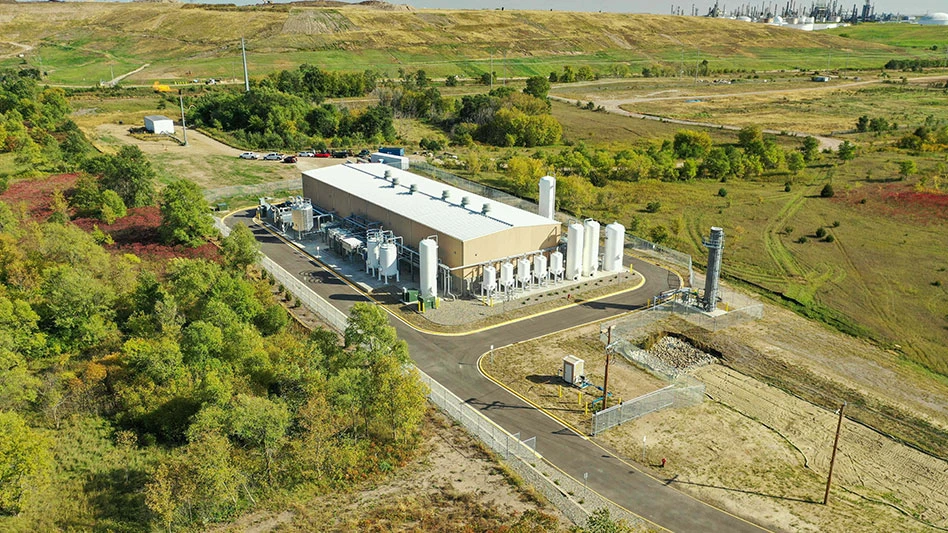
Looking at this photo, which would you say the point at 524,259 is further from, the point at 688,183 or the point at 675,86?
the point at 675,86

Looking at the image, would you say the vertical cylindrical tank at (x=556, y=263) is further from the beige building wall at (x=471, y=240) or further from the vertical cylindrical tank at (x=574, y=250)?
the beige building wall at (x=471, y=240)

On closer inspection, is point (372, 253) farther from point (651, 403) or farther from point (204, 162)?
point (204, 162)

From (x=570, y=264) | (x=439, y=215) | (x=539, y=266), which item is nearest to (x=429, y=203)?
(x=439, y=215)

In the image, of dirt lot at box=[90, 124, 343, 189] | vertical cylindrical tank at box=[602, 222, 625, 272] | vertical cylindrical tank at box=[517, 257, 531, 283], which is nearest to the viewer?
vertical cylindrical tank at box=[517, 257, 531, 283]

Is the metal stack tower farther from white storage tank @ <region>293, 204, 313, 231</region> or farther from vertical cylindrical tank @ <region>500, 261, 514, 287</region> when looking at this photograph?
white storage tank @ <region>293, 204, 313, 231</region>

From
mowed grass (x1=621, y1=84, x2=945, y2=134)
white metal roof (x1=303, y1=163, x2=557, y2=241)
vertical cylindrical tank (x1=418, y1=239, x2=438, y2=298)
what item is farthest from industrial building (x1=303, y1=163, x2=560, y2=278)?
mowed grass (x1=621, y1=84, x2=945, y2=134)

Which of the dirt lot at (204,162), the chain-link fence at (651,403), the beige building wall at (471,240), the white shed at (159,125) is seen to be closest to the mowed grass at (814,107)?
the dirt lot at (204,162)
